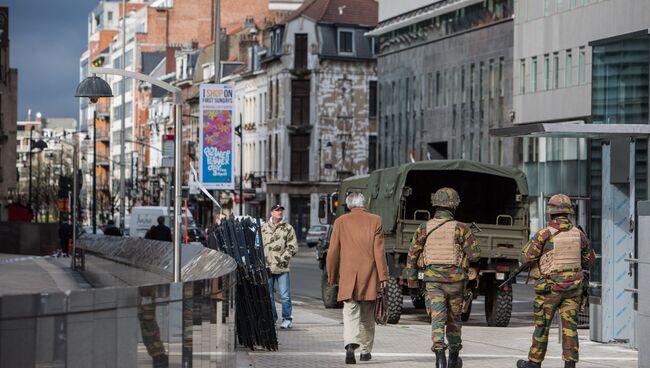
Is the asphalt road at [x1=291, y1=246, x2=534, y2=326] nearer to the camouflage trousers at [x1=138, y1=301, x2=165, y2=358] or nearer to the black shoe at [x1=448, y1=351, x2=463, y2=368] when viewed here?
the black shoe at [x1=448, y1=351, x2=463, y2=368]

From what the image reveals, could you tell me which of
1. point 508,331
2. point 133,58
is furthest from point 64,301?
point 133,58

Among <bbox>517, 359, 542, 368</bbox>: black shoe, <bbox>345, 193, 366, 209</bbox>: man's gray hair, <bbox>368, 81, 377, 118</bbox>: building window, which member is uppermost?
<bbox>368, 81, 377, 118</bbox>: building window

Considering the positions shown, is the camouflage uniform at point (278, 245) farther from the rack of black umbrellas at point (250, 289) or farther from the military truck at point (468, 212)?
the military truck at point (468, 212)

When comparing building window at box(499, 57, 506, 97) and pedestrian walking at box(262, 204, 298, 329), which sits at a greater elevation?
building window at box(499, 57, 506, 97)

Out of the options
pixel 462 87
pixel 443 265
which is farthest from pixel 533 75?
pixel 443 265

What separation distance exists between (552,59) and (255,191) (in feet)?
155

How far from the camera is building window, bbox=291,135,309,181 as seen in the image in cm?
10394

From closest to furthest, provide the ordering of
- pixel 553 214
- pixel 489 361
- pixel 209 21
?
pixel 553 214
pixel 489 361
pixel 209 21

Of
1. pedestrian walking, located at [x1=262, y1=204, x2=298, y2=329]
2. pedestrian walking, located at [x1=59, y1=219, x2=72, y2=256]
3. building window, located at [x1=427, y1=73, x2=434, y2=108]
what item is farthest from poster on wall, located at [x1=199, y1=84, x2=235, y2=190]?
building window, located at [x1=427, y1=73, x2=434, y2=108]

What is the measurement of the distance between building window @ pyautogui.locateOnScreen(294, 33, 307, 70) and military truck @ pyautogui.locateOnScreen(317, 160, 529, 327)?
7456cm

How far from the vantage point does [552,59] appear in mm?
63969

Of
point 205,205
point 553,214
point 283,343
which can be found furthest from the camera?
point 205,205

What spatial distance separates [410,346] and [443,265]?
4799 millimetres

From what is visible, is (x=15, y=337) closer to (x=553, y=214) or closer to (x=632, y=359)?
(x=553, y=214)
